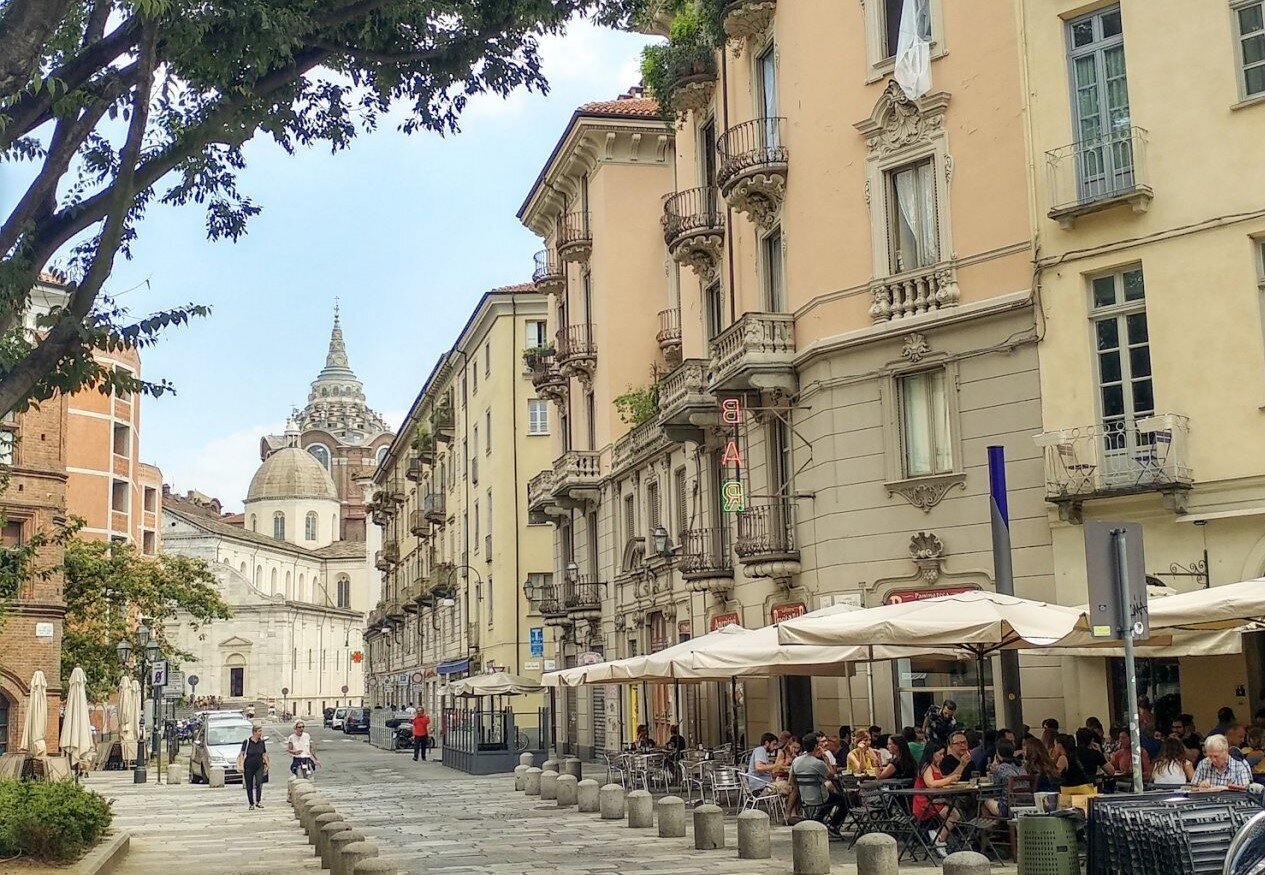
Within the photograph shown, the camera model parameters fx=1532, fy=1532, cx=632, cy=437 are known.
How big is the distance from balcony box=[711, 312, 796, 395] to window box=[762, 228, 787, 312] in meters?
1.77

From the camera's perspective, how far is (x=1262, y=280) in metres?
20.2

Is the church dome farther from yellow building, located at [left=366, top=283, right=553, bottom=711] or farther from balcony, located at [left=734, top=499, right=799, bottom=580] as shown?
balcony, located at [left=734, top=499, right=799, bottom=580]

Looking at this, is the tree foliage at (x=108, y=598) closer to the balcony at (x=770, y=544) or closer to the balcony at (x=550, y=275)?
the balcony at (x=550, y=275)

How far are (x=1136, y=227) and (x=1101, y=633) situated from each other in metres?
11.4

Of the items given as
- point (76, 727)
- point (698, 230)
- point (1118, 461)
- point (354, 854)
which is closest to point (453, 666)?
point (76, 727)

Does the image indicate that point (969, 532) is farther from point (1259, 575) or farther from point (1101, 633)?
point (1101, 633)

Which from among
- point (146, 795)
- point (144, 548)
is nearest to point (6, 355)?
point (146, 795)

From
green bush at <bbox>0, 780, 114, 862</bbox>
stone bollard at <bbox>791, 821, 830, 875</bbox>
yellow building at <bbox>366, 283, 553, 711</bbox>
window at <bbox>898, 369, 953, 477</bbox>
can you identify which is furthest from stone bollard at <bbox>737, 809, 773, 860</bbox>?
yellow building at <bbox>366, 283, 553, 711</bbox>

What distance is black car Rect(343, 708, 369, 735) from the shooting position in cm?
8244

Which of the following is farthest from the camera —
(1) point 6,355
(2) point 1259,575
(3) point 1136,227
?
(3) point 1136,227

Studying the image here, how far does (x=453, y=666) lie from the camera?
66750 mm

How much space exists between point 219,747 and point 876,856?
102ft

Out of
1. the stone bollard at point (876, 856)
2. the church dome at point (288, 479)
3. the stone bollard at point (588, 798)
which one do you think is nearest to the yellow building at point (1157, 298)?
the stone bollard at point (876, 856)

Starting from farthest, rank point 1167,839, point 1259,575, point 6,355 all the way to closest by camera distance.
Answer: point 1259,575 → point 6,355 → point 1167,839
